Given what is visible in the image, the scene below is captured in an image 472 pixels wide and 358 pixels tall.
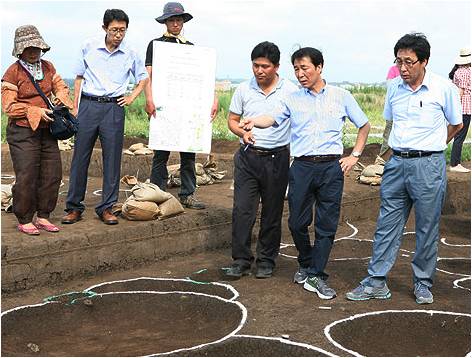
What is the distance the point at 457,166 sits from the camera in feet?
38.5

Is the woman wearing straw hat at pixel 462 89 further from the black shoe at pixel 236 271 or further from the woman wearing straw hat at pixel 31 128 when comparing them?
the woman wearing straw hat at pixel 31 128

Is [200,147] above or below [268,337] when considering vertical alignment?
above

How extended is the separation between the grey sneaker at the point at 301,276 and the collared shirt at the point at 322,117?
3.31 ft

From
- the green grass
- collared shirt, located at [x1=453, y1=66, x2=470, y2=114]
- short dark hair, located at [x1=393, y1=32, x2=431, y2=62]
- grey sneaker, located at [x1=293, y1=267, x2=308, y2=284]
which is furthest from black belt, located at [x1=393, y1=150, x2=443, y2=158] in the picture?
the green grass

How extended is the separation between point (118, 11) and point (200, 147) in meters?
1.59

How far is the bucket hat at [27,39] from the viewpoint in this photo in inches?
257

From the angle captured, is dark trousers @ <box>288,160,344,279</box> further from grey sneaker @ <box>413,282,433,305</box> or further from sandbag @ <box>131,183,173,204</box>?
sandbag @ <box>131,183,173,204</box>

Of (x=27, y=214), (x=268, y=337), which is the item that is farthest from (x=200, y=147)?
(x=268, y=337)

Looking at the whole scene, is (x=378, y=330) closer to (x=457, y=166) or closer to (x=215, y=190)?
(x=215, y=190)

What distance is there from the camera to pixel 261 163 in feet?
21.8

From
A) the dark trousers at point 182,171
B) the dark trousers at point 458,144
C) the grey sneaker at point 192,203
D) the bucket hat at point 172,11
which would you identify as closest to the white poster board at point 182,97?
the dark trousers at point 182,171

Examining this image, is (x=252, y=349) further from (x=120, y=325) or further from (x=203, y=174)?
(x=203, y=174)

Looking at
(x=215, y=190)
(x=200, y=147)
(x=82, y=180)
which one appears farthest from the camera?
(x=215, y=190)

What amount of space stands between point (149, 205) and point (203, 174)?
9.40ft
